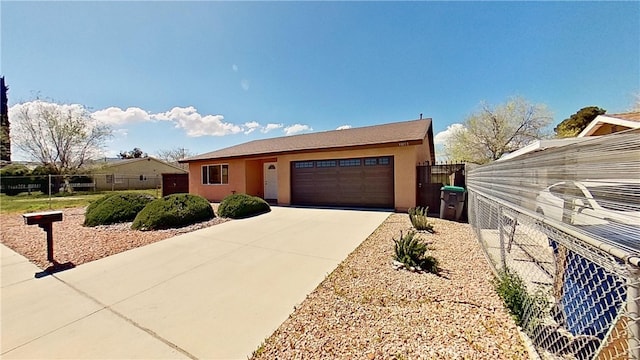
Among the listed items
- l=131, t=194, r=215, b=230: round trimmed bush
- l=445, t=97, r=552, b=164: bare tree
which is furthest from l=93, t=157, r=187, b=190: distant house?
l=445, t=97, r=552, b=164: bare tree

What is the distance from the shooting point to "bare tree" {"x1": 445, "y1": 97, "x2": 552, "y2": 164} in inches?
850

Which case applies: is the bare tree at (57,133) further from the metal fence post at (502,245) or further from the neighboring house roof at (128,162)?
the metal fence post at (502,245)

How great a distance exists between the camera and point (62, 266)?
15.3ft

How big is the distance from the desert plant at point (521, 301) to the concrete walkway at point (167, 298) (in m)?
→ 2.35

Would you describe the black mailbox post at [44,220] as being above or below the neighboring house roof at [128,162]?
below

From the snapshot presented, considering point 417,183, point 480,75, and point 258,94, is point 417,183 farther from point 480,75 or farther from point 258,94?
A: point 258,94

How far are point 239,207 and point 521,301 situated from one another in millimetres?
8336

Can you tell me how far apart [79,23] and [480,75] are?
15932mm

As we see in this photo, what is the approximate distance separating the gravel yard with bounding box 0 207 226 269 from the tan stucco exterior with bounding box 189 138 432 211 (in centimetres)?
505

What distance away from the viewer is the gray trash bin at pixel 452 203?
804 centimetres

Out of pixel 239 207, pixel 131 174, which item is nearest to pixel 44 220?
pixel 239 207

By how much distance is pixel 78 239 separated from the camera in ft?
21.0

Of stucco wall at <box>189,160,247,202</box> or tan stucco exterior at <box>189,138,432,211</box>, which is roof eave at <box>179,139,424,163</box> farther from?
stucco wall at <box>189,160,247,202</box>

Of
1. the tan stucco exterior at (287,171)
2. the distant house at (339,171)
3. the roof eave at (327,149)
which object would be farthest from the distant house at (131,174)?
the distant house at (339,171)
